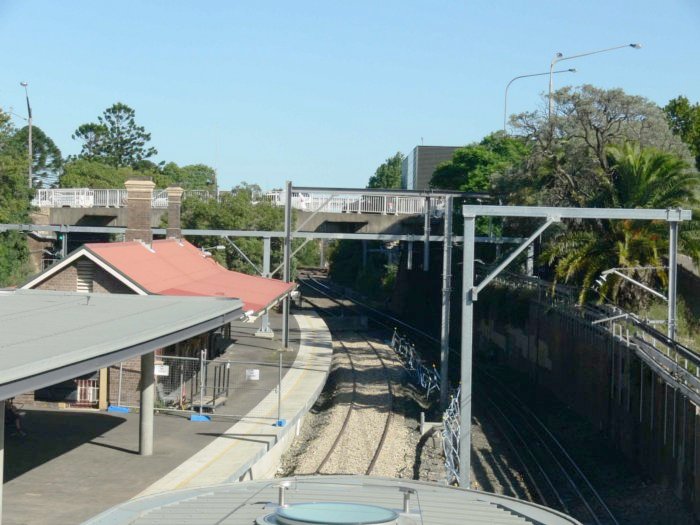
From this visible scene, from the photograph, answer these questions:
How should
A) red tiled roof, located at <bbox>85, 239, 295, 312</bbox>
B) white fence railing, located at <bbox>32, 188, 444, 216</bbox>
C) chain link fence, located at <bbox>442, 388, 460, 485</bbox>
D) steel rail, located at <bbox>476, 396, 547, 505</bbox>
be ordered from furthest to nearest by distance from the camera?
white fence railing, located at <bbox>32, 188, 444, 216</bbox> → red tiled roof, located at <bbox>85, 239, 295, 312</bbox> → chain link fence, located at <bbox>442, 388, 460, 485</bbox> → steel rail, located at <bbox>476, 396, 547, 505</bbox>

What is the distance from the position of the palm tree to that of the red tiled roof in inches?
351

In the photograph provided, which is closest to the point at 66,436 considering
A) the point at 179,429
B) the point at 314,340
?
the point at 179,429

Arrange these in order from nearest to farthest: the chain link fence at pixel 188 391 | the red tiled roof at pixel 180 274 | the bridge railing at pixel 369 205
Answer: the chain link fence at pixel 188 391
the red tiled roof at pixel 180 274
the bridge railing at pixel 369 205

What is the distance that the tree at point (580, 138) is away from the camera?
3359 cm

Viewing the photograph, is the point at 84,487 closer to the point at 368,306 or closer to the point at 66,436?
the point at 66,436

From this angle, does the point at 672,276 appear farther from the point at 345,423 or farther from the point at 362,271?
the point at 362,271

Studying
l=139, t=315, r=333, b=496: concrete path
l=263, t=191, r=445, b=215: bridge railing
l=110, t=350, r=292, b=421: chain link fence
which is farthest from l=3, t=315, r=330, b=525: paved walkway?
l=263, t=191, r=445, b=215: bridge railing

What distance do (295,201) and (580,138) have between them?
61.2ft

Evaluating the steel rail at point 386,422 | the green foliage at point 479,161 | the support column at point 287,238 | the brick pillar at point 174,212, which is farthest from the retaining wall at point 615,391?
the green foliage at point 479,161

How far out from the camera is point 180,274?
28.2m

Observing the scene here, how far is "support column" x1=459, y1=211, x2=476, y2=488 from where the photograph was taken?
16609 mm

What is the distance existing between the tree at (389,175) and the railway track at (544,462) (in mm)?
104107

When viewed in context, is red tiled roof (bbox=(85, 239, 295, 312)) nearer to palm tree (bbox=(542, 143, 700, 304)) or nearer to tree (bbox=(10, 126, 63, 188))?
palm tree (bbox=(542, 143, 700, 304))

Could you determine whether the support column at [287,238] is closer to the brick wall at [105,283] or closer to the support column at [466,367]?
the brick wall at [105,283]
